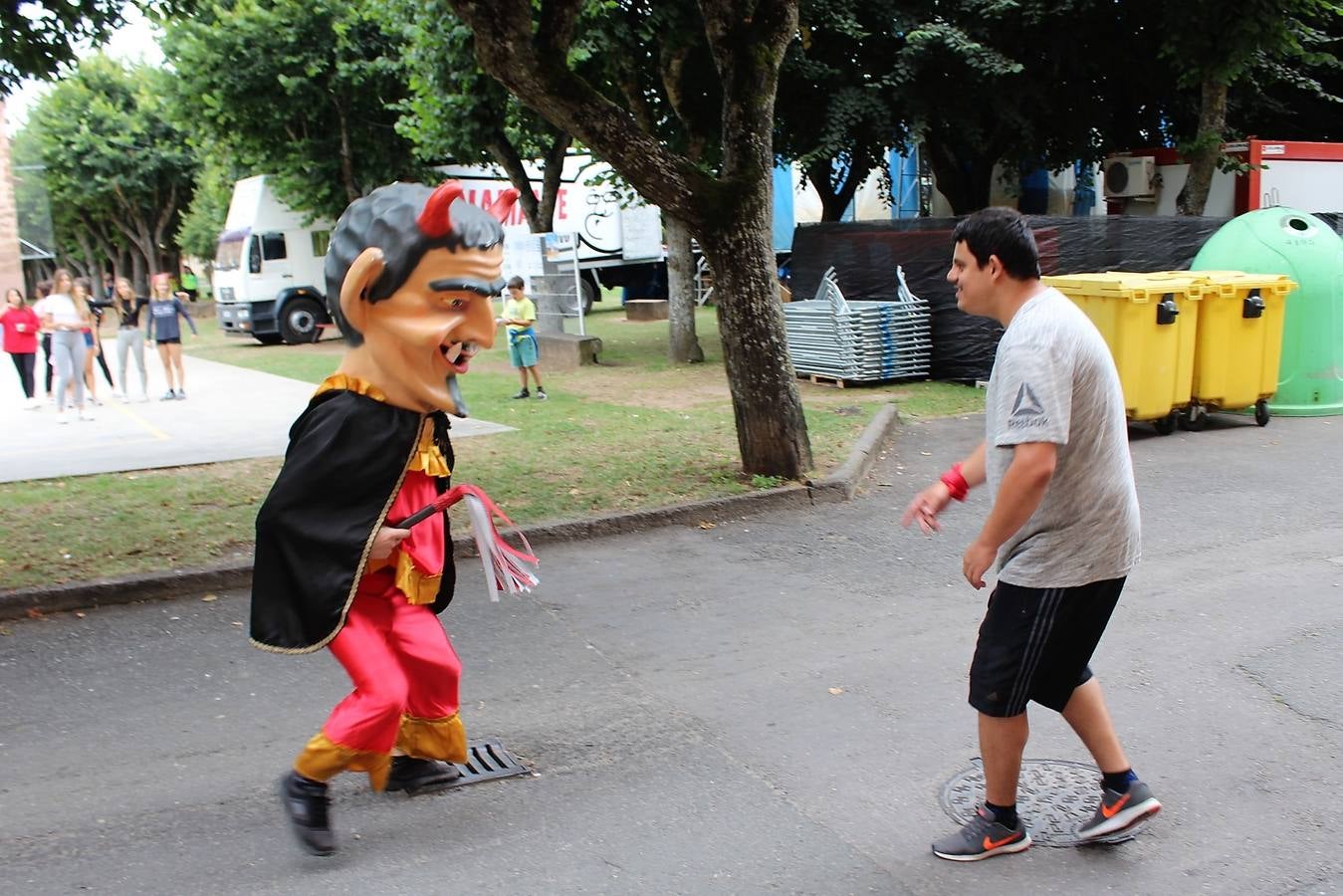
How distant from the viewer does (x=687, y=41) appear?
14281 millimetres

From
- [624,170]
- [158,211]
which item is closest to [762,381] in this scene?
[624,170]

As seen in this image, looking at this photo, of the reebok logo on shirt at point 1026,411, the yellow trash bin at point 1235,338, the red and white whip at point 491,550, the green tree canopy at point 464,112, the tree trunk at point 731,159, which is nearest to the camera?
the reebok logo on shirt at point 1026,411

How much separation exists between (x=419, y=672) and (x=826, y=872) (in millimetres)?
1434

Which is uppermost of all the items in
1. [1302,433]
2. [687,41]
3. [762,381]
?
[687,41]

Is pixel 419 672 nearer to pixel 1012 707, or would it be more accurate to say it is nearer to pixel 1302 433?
pixel 1012 707

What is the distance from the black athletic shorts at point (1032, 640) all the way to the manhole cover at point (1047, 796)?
57cm

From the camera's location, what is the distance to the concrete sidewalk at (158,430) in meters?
10.7

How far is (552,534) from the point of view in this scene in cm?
768

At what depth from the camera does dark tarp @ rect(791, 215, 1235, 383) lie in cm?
1384

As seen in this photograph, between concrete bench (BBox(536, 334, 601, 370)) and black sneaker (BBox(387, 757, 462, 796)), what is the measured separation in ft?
47.1

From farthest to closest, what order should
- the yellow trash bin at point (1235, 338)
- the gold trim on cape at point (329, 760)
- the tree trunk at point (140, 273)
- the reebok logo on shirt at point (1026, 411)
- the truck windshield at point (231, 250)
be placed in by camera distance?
1. the tree trunk at point (140, 273)
2. the truck windshield at point (231, 250)
3. the yellow trash bin at point (1235, 338)
4. the gold trim on cape at point (329, 760)
5. the reebok logo on shirt at point (1026, 411)

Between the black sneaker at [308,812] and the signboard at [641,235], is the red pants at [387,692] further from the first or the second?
the signboard at [641,235]

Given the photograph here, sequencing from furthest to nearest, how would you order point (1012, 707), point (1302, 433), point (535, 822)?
Result: point (1302, 433) → point (535, 822) → point (1012, 707)

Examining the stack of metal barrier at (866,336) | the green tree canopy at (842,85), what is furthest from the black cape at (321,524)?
the green tree canopy at (842,85)
